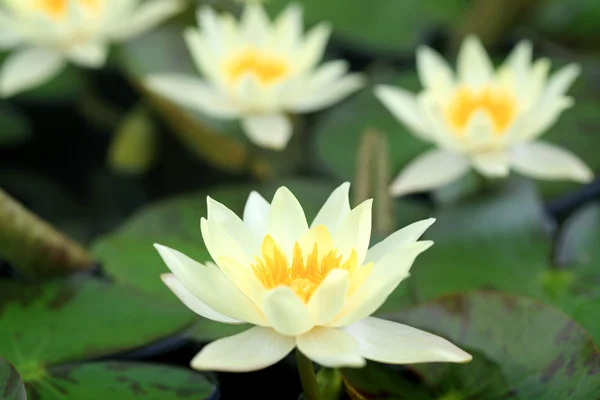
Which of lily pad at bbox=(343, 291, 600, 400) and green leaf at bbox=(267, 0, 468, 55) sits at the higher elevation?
green leaf at bbox=(267, 0, 468, 55)


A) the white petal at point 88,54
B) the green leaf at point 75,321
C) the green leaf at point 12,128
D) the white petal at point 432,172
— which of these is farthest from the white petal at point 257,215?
the green leaf at point 12,128

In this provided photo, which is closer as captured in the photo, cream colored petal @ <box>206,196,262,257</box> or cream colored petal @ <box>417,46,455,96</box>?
cream colored petal @ <box>206,196,262,257</box>

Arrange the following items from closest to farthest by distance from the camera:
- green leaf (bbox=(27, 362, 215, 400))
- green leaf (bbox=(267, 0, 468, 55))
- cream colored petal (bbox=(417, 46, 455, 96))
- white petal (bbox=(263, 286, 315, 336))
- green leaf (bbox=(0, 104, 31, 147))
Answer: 1. white petal (bbox=(263, 286, 315, 336))
2. green leaf (bbox=(27, 362, 215, 400))
3. cream colored petal (bbox=(417, 46, 455, 96))
4. green leaf (bbox=(0, 104, 31, 147))
5. green leaf (bbox=(267, 0, 468, 55))

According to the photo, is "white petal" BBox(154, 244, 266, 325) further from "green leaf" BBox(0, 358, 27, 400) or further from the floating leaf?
the floating leaf

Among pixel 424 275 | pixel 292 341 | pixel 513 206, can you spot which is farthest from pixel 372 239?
pixel 292 341

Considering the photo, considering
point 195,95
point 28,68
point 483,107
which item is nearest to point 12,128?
point 28,68

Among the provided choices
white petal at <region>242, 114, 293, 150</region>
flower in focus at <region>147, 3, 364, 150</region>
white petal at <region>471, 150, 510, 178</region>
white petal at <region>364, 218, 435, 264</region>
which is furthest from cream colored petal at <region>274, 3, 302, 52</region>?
white petal at <region>364, 218, 435, 264</region>

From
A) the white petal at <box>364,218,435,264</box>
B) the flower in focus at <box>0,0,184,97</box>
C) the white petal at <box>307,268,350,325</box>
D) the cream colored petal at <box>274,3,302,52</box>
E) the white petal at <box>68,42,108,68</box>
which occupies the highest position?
the flower in focus at <box>0,0,184,97</box>
